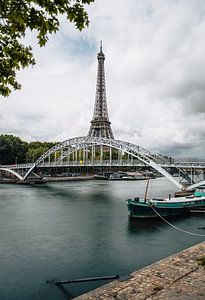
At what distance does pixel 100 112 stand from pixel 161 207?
75827 millimetres

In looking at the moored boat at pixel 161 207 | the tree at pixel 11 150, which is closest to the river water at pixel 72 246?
the moored boat at pixel 161 207

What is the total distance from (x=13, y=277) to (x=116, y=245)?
606cm

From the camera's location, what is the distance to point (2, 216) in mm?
23156

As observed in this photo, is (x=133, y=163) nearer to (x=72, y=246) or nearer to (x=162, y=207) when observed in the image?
(x=162, y=207)

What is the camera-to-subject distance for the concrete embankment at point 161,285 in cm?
737

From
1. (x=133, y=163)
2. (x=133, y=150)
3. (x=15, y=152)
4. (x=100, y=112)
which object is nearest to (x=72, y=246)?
(x=133, y=163)

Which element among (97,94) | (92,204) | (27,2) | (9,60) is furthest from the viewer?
(97,94)

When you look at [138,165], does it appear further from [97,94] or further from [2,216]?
[97,94]

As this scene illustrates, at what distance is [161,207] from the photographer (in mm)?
23031

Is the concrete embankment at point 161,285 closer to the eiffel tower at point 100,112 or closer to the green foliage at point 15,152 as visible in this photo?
the green foliage at point 15,152

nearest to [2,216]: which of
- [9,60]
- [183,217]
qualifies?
[183,217]

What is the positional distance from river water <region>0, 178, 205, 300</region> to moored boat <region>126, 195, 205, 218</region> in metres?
0.95

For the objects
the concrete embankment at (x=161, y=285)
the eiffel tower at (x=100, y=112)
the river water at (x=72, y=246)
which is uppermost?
the eiffel tower at (x=100, y=112)

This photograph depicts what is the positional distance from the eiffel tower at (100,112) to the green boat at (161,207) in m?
63.9
